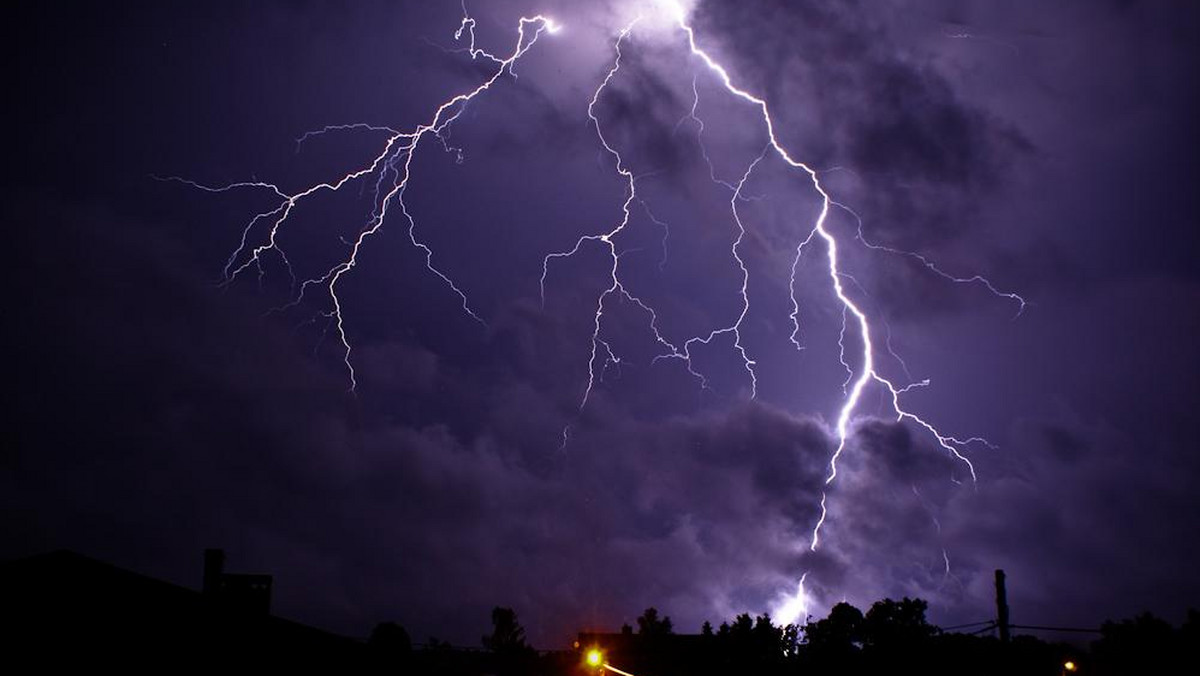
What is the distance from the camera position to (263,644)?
1029 cm

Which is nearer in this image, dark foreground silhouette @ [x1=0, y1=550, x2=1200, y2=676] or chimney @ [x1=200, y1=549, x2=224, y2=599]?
dark foreground silhouette @ [x1=0, y1=550, x2=1200, y2=676]

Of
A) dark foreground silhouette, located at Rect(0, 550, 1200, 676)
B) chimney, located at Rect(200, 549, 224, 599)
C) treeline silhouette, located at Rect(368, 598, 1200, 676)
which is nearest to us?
dark foreground silhouette, located at Rect(0, 550, 1200, 676)

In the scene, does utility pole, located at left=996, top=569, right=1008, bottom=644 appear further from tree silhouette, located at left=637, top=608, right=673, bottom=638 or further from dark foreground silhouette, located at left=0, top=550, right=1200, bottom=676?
tree silhouette, located at left=637, top=608, right=673, bottom=638

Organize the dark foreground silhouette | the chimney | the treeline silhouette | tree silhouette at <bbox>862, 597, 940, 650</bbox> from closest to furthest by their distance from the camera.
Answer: the dark foreground silhouette, the chimney, the treeline silhouette, tree silhouette at <bbox>862, 597, 940, 650</bbox>

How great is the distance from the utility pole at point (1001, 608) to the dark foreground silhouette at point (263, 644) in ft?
2.08

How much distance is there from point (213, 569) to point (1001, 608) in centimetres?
1557

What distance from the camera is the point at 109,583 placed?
29.4 feet

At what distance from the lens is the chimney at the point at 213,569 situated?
1359cm

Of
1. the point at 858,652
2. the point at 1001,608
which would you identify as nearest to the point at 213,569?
the point at 1001,608

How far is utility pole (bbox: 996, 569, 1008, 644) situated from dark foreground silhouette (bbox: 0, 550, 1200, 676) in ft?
2.08

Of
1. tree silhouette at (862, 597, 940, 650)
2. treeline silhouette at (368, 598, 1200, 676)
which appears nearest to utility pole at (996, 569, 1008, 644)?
treeline silhouette at (368, 598, 1200, 676)

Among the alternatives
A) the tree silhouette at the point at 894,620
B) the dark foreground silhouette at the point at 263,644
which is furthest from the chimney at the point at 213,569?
the tree silhouette at the point at 894,620

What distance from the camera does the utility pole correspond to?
16344mm

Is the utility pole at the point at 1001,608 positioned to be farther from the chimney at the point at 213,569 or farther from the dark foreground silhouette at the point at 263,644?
the chimney at the point at 213,569
